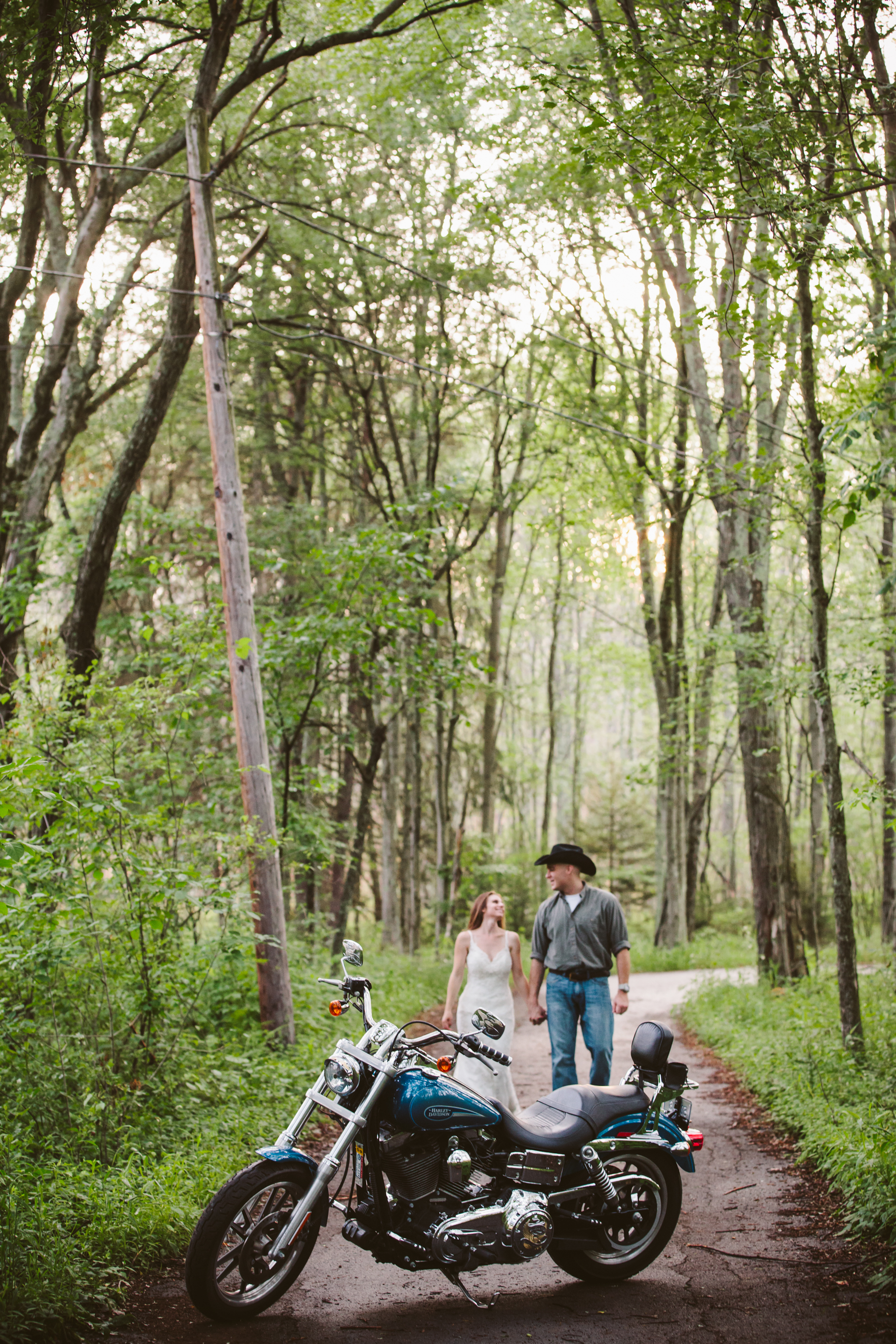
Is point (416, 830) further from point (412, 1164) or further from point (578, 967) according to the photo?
point (412, 1164)

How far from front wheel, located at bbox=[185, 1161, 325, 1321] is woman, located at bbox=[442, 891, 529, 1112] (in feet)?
7.20

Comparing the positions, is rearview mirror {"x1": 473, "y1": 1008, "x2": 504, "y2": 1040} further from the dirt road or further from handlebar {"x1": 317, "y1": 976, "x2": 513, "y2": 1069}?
the dirt road

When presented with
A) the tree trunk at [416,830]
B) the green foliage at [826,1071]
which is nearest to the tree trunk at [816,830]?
the green foliage at [826,1071]

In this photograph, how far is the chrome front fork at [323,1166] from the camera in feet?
11.8

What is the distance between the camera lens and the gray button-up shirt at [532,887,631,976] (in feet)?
19.2

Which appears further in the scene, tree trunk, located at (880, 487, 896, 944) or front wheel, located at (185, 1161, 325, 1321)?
tree trunk, located at (880, 487, 896, 944)

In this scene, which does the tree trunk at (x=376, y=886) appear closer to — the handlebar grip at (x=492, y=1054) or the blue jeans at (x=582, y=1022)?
the blue jeans at (x=582, y=1022)

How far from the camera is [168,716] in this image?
Answer: 7168 millimetres

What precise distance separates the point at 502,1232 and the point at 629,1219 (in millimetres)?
839

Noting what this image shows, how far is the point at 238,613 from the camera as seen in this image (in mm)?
8102

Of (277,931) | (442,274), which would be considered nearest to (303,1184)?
(277,931)

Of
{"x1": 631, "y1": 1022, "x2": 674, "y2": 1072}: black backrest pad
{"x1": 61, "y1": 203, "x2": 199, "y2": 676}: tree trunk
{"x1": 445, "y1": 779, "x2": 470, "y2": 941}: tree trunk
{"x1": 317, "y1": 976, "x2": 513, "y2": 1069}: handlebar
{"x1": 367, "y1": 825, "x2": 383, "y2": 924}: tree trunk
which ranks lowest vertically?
{"x1": 367, "y1": 825, "x2": 383, "y2": 924}: tree trunk

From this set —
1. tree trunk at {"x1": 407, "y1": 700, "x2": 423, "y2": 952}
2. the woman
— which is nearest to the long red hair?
the woman

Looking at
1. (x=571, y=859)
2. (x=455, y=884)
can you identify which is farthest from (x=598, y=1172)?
(x=455, y=884)
